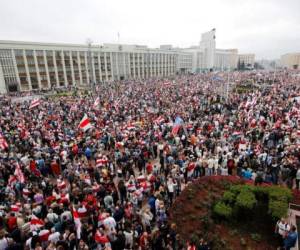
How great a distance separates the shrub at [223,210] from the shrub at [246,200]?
15.3 inches

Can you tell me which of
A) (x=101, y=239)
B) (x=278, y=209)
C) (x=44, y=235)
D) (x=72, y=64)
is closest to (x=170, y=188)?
(x=101, y=239)

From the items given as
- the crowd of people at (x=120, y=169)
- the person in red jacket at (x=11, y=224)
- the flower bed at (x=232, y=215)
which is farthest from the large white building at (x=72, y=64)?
the person in red jacket at (x=11, y=224)

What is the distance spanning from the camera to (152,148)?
48.4 ft

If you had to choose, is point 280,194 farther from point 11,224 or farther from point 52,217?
point 11,224

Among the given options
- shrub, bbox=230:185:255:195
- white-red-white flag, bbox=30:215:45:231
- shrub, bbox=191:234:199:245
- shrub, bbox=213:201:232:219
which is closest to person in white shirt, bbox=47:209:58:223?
white-red-white flag, bbox=30:215:45:231

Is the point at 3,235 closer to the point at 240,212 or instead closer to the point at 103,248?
the point at 103,248

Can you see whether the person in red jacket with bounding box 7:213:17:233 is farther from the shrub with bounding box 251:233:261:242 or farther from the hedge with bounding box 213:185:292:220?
the shrub with bounding box 251:233:261:242

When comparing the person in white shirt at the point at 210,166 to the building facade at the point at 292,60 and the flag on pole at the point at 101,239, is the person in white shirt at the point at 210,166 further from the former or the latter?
the building facade at the point at 292,60

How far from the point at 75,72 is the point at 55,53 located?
7954 mm

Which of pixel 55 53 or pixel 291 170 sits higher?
pixel 55 53

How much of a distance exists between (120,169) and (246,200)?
20.1 feet

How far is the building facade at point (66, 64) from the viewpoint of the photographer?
182ft

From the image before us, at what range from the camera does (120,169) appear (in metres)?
12.2

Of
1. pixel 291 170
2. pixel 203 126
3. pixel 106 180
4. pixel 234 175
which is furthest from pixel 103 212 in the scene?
pixel 203 126
